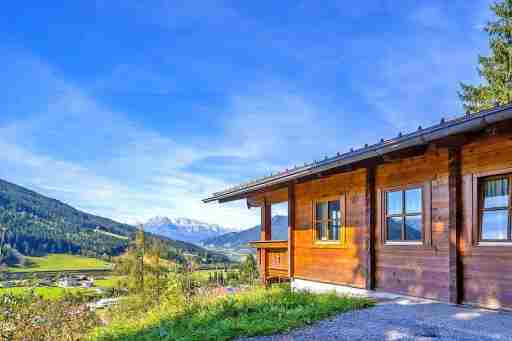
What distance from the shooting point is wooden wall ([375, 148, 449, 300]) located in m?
7.65

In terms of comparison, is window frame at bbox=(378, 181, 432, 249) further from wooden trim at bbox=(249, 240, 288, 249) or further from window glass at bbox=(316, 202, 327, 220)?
wooden trim at bbox=(249, 240, 288, 249)

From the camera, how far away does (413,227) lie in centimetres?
838

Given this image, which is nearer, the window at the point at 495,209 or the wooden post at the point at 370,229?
the window at the point at 495,209

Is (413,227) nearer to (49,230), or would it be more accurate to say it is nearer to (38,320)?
(38,320)

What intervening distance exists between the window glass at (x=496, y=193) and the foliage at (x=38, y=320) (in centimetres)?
816

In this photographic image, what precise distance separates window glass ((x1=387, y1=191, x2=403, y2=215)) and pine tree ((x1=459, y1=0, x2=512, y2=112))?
14496 millimetres

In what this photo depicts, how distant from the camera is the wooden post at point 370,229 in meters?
9.20

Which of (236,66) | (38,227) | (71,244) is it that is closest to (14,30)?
(236,66)

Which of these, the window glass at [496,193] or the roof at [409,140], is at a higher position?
the roof at [409,140]

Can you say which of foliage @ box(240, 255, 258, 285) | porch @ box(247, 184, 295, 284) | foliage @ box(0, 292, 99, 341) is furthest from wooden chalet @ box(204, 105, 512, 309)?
foliage @ box(0, 292, 99, 341)

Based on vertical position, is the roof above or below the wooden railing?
above

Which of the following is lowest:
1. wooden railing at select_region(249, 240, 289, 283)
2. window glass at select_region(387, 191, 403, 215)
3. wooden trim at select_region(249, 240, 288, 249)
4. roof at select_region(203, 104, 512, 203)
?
wooden railing at select_region(249, 240, 289, 283)

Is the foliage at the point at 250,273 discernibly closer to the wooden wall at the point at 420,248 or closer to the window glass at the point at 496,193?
the wooden wall at the point at 420,248

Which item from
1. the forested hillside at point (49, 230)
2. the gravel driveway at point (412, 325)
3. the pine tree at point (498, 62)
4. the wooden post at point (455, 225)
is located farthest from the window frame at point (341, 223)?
the forested hillside at point (49, 230)
